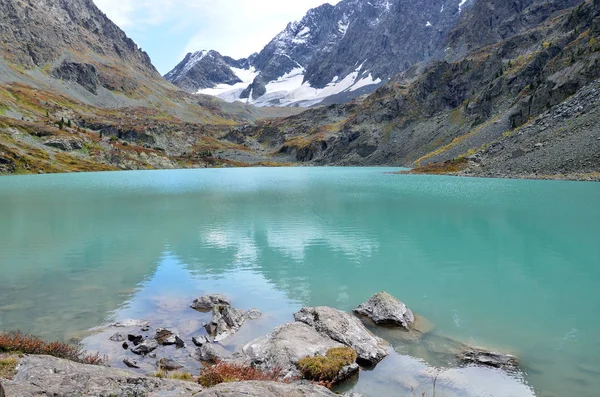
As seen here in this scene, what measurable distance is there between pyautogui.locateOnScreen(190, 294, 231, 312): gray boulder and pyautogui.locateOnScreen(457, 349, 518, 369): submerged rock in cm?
980

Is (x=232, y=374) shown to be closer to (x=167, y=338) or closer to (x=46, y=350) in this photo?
(x=167, y=338)

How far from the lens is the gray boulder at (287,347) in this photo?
12.1 meters

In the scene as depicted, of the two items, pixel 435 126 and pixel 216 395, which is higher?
pixel 435 126

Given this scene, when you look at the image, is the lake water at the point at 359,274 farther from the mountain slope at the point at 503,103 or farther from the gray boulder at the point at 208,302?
the mountain slope at the point at 503,103

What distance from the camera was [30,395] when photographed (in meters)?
7.54

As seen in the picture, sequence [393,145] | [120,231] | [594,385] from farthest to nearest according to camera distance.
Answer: [393,145] < [120,231] < [594,385]

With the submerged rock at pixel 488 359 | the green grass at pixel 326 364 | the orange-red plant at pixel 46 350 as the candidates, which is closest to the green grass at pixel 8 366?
the orange-red plant at pixel 46 350

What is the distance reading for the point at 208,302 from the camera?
706 inches

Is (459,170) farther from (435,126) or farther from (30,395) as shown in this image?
(30,395)

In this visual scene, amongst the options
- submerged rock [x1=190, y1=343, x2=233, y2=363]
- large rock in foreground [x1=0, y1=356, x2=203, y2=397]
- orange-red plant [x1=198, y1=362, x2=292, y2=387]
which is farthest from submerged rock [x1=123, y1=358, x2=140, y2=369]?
large rock in foreground [x1=0, y1=356, x2=203, y2=397]

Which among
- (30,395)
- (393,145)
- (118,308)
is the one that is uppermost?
(393,145)

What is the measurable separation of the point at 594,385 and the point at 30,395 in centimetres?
1383

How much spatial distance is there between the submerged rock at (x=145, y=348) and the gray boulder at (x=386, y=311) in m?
8.20

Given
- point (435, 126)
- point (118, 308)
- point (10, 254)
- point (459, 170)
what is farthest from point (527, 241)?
point (435, 126)
